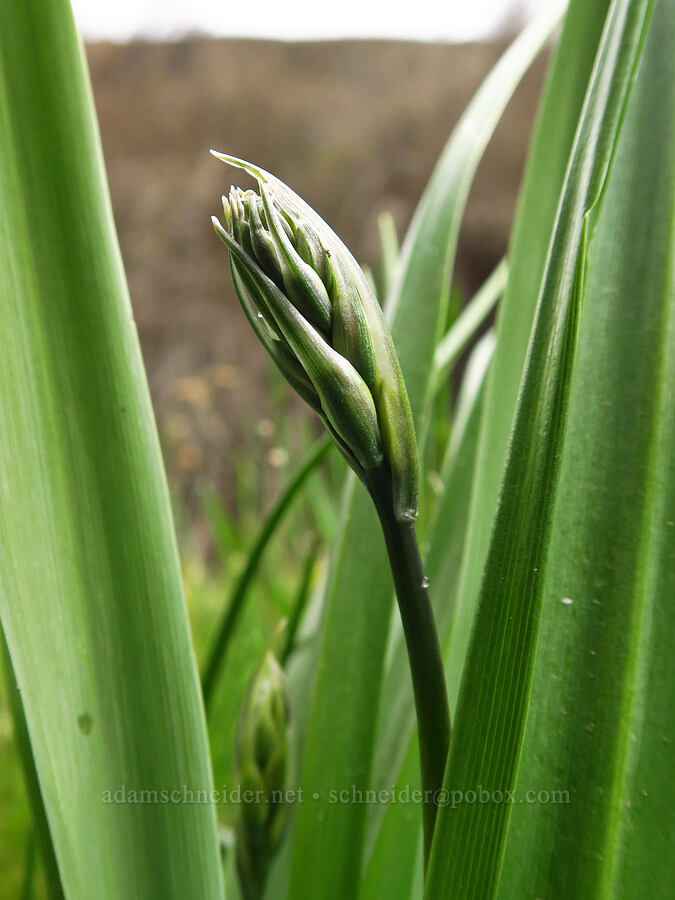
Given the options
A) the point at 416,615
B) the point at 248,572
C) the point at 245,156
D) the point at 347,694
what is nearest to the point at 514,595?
the point at 416,615

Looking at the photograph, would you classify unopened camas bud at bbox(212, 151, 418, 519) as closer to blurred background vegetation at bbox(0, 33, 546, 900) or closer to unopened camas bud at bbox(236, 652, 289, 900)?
unopened camas bud at bbox(236, 652, 289, 900)

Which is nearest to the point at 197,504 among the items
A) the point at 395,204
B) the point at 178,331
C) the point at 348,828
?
the point at 178,331

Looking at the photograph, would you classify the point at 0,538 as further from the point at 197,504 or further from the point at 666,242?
the point at 197,504

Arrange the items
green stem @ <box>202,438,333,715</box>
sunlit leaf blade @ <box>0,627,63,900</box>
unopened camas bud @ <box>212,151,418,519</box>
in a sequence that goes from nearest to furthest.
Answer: unopened camas bud @ <box>212,151,418,519</box>
sunlit leaf blade @ <box>0,627,63,900</box>
green stem @ <box>202,438,333,715</box>

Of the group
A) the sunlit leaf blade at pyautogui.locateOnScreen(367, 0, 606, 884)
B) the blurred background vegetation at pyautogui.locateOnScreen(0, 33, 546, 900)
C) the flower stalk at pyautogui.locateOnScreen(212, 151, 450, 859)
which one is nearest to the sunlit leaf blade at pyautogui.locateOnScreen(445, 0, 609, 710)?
the sunlit leaf blade at pyautogui.locateOnScreen(367, 0, 606, 884)

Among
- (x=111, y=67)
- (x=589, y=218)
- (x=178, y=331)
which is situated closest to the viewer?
(x=589, y=218)

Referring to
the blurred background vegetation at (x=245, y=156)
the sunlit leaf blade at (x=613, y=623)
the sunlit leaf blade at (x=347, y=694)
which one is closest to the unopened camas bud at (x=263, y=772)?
the sunlit leaf blade at (x=347, y=694)

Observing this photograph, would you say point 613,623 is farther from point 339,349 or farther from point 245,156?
point 245,156
